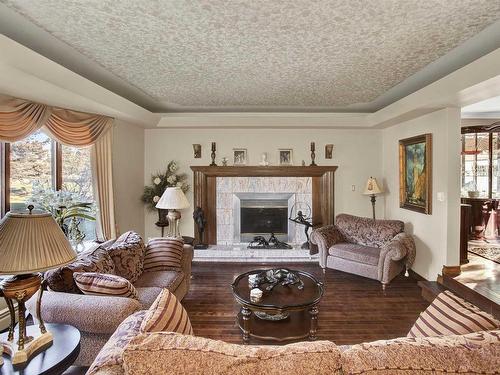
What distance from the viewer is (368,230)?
4.55 meters

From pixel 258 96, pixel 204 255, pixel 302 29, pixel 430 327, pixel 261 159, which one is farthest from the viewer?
pixel 261 159

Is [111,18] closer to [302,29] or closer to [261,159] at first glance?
[302,29]

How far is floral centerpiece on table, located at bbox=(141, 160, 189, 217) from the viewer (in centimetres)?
518

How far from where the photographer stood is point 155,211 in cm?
547

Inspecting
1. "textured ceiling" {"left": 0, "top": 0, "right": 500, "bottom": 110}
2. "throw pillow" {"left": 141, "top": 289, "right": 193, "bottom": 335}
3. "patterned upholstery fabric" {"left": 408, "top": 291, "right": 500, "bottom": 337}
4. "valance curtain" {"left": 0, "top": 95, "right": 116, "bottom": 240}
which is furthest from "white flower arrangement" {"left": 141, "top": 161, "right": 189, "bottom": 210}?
"patterned upholstery fabric" {"left": 408, "top": 291, "right": 500, "bottom": 337}

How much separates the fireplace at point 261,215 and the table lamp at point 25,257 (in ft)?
13.3

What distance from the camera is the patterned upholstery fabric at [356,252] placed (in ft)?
13.2

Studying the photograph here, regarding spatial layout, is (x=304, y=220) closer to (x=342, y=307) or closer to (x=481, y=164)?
(x=342, y=307)

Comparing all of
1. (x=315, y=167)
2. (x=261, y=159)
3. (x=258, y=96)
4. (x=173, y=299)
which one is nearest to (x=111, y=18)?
(x=173, y=299)

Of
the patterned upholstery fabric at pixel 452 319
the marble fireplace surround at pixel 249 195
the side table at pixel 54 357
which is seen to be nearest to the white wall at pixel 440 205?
the marble fireplace surround at pixel 249 195

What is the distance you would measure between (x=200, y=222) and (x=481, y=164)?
6.07 meters

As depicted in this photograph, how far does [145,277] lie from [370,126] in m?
4.45

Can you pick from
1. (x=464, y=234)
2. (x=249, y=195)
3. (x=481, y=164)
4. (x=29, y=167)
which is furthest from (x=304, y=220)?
(x=29, y=167)

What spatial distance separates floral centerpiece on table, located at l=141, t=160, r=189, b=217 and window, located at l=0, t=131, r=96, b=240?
1.19 metres
